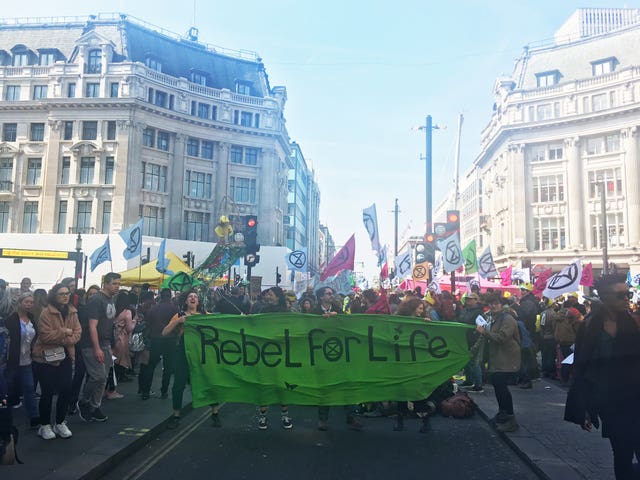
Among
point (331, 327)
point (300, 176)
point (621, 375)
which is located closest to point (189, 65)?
point (300, 176)

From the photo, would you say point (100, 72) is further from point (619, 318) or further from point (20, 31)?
point (619, 318)

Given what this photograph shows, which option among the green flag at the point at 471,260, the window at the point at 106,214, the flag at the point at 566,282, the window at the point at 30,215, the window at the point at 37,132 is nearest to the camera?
the flag at the point at 566,282

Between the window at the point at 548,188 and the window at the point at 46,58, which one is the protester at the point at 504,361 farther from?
the window at the point at 46,58

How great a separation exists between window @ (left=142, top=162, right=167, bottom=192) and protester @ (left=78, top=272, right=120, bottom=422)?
40.8 meters

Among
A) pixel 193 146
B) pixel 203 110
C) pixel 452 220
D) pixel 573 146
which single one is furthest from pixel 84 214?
pixel 573 146

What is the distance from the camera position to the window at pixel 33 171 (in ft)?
152

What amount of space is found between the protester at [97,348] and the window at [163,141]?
42391mm

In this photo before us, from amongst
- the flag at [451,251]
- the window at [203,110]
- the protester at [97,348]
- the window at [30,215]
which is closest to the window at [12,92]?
the window at [30,215]

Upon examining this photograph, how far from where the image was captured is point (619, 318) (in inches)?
176

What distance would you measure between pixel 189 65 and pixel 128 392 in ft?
152

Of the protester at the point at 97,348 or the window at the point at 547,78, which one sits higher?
the window at the point at 547,78

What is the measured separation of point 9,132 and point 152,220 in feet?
48.4

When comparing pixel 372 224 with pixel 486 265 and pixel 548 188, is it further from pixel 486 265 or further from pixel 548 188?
pixel 548 188

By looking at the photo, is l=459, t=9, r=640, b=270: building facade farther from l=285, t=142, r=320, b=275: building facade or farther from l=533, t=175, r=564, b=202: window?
l=285, t=142, r=320, b=275: building facade
